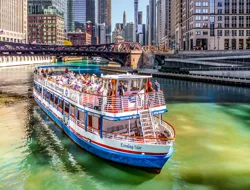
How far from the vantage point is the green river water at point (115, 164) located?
65.5ft

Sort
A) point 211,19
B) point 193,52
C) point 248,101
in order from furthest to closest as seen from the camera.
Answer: point 211,19 → point 193,52 → point 248,101

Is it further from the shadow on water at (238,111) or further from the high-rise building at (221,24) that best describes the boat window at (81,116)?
the high-rise building at (221,24)

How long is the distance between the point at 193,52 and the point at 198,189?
329 feet

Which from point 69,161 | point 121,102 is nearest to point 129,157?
point 121,102

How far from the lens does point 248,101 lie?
177 feet

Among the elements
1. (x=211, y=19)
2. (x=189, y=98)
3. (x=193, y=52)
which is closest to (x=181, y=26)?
(x=211, y=19)

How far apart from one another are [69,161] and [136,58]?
116 metres

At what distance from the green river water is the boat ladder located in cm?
264

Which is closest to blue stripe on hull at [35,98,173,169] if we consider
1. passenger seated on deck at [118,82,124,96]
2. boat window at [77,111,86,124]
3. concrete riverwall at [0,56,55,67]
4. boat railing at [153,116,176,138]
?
boat railing at [153,116,176,138]

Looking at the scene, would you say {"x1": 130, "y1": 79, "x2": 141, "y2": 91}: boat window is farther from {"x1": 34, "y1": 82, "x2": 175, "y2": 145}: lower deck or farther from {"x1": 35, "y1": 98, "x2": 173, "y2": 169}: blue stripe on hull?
{"x1": 35, "y1": 98, "x2": 173, "y2": 169}: blue stripe on hull

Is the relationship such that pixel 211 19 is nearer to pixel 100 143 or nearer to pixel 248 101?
pixel 248 101

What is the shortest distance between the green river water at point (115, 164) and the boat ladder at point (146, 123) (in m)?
2.64

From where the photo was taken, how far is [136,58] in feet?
451

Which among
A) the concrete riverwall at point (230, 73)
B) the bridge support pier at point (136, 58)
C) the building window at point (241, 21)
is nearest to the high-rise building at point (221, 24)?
the building window at point (241, 21)
